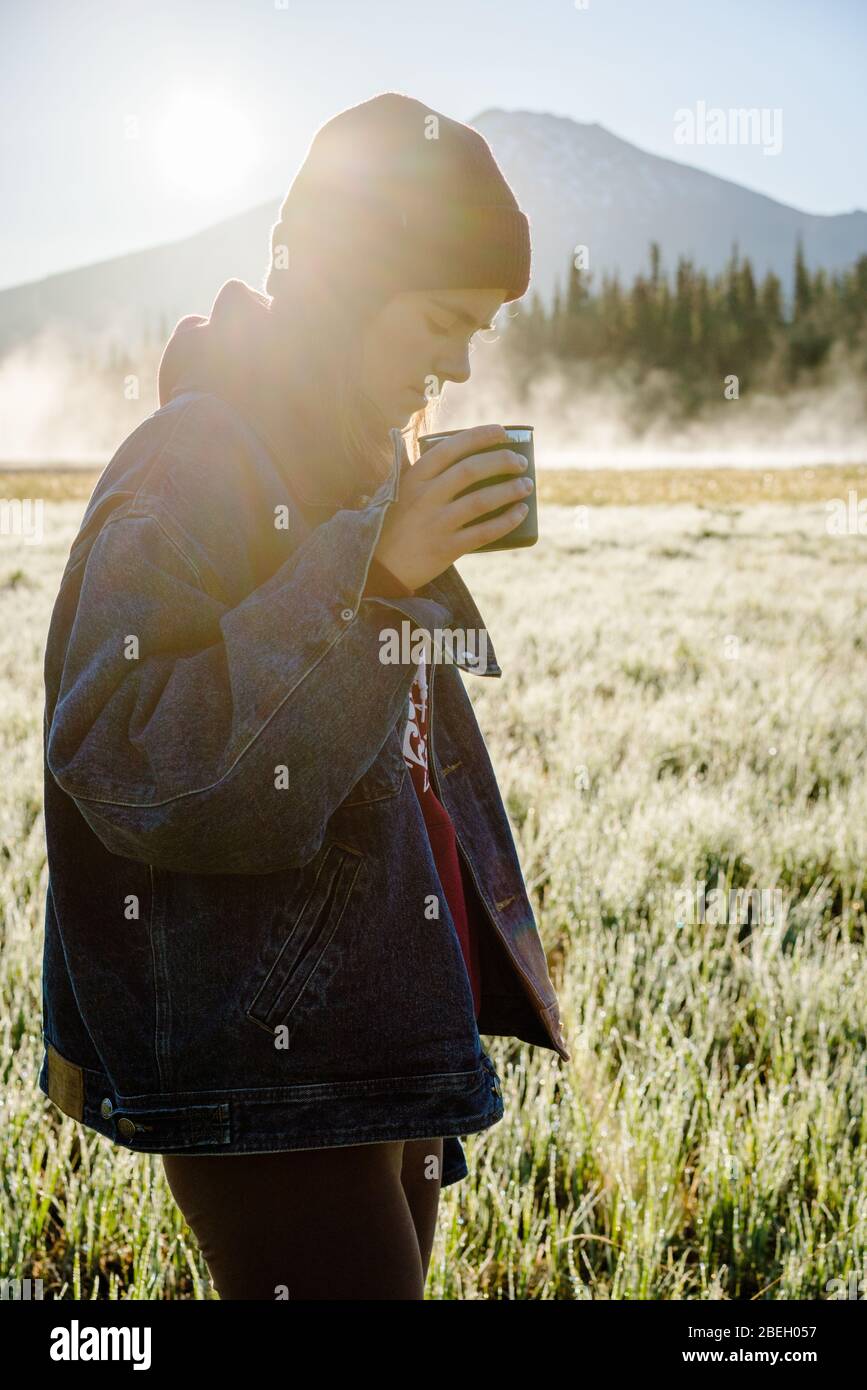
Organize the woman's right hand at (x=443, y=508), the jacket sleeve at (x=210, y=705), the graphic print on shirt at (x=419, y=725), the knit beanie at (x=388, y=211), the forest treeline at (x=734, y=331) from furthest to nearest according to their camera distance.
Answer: the forest treeline at (x=734, y=331) → the graphic print on shirt at (x=419, y=725) → the knit beanie at (x=388, y=211) → the woman's right hand at (x=443, y=508) → the jacket sleeve at (x=210, y=705)

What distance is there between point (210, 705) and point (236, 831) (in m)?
0.12

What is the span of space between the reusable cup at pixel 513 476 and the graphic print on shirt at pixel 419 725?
25 centimetres

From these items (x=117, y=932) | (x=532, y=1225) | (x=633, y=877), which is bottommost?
(x=532, y=1225)

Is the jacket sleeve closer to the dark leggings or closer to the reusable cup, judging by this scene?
Result: the reusable cup

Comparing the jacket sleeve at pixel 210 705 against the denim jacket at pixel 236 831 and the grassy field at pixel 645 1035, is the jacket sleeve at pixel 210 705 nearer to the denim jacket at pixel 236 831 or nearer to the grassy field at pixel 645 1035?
the denim jacket at pixel 236 831

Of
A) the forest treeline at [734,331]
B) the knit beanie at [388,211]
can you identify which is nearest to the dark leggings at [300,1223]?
the knit beanie at [388,211]

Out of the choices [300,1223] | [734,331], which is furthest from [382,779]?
[734,331]

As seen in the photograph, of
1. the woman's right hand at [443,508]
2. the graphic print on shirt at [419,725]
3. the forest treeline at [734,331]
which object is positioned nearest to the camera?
the woman's right hand at [443,508]

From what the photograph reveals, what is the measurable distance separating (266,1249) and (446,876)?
1.58 ft

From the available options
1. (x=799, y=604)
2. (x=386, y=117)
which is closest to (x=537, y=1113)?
(x=386, y=117)

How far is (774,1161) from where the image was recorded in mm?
2164

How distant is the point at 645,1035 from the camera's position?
2.71 metres

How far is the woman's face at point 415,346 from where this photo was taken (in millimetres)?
1288
